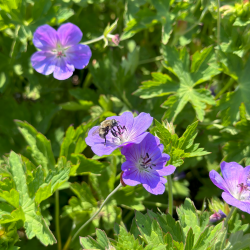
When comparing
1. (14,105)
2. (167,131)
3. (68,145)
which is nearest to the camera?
(167,131)

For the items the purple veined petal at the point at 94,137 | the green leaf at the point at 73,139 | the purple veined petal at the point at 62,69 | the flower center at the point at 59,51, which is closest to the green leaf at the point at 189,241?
the purple veined petal at the point at 94,137

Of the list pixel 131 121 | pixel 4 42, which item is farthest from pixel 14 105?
pixel 131 121

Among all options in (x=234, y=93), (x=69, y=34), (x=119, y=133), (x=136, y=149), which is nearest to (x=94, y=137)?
(x=119, y=133)

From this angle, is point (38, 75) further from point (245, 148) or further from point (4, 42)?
point (245, 148)

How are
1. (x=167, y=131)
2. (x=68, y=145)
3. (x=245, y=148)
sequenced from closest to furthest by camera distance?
(x=167, y=131)
(x=68, y=145)
(x=245, y=148)

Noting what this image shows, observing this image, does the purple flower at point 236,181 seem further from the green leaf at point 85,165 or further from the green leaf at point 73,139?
the green leaf at point 73,139
